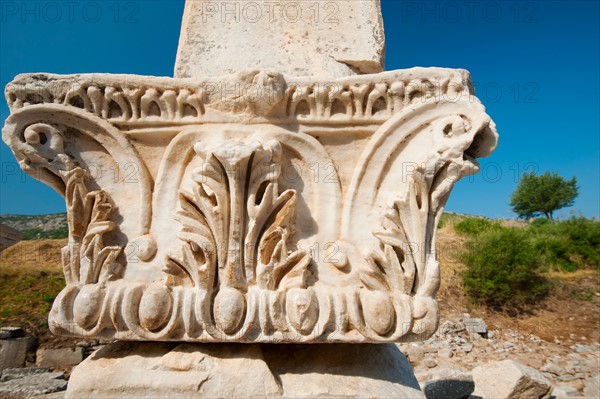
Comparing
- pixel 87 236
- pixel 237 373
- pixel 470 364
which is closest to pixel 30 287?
pixel 87 236

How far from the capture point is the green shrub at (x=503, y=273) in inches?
314

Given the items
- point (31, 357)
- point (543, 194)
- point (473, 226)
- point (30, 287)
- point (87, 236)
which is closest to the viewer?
point (87, 236)

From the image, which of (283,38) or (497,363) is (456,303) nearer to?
(497,363)

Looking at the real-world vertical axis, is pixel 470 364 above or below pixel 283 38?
below

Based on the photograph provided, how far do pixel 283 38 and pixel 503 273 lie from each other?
8071mm

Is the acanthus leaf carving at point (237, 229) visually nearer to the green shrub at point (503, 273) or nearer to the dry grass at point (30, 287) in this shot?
the dry grass at point (30, 287)

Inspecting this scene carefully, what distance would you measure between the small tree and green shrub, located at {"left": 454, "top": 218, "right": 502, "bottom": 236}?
1599 cm

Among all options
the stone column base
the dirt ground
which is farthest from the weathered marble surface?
the dirt ground

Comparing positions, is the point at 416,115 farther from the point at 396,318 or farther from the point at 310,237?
the point at 396,318

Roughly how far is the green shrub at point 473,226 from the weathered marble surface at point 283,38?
1114cm

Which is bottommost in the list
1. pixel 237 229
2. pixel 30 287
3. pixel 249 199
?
pixel 30 287

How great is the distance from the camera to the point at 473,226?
40.6 feet

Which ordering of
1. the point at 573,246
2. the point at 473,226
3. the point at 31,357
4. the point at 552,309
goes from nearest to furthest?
the point at 31,357
the point at 552,309
the point at 573,246
the point at 473,226

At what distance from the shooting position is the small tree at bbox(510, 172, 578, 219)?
2481 cm
